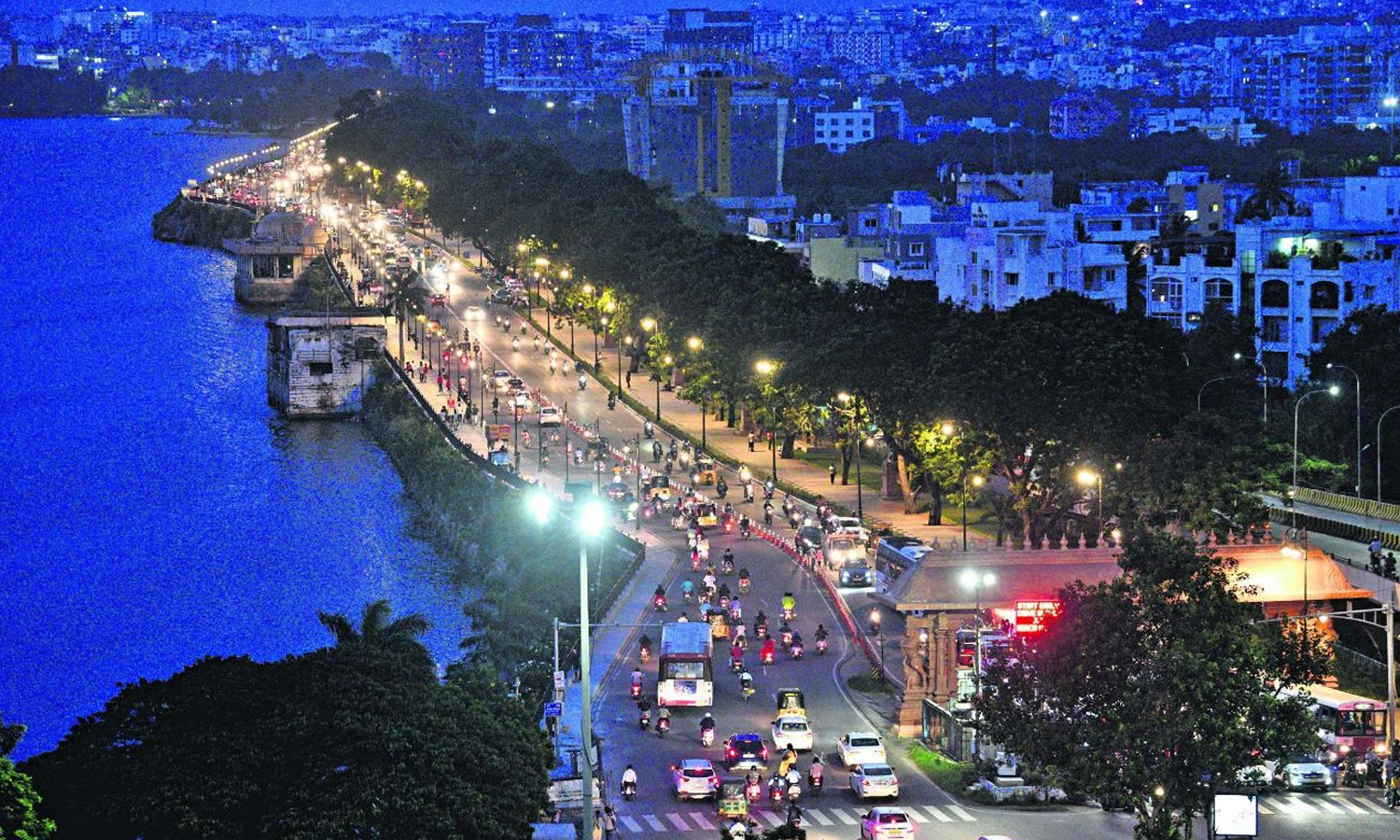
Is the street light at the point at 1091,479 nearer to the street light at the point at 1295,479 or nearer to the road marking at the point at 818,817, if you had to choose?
the street light at the point at 1295,479

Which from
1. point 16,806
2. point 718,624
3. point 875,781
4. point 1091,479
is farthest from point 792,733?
point 1091,479

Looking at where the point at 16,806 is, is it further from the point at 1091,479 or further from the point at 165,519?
the point at 165,519

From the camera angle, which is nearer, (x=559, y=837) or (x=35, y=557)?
(x=559, y=837)

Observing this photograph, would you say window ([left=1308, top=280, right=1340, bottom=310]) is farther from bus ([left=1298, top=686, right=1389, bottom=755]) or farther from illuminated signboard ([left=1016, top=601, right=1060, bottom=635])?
bus ([left=1298, top=686, right=1389, bottom=755])

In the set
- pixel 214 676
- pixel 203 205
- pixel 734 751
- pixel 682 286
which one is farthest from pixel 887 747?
pixel 203 205

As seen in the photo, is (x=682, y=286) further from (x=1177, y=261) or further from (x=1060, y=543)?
(x=1060, y=543)
